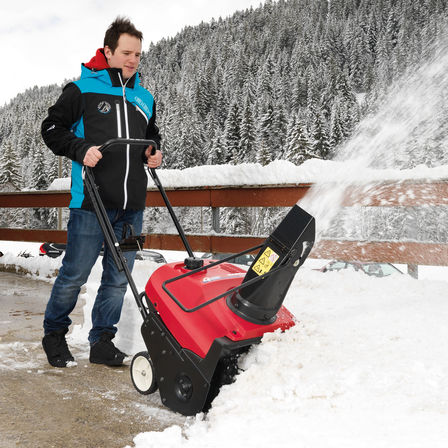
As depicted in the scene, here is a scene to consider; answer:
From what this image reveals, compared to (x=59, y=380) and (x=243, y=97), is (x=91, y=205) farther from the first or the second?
(x=243, y=97)

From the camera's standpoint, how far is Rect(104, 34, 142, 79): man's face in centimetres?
247

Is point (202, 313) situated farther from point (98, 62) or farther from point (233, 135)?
point (233, 135)

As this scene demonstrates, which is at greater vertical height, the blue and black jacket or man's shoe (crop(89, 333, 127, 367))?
the blue and black jacket

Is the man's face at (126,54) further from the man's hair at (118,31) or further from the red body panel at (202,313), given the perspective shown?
the red body panel at (202,313)

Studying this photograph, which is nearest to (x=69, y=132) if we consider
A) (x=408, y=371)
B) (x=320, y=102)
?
(x=408, y=371)

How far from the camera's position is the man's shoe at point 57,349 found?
8.16 feet

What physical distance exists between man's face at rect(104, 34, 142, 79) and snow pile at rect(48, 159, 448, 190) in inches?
64.8

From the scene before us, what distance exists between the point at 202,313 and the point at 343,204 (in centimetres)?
211

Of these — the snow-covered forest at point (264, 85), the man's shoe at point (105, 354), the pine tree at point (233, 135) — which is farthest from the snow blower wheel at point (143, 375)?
the pine tree at point (233, 135)

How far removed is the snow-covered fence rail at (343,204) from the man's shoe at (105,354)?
1880 mm

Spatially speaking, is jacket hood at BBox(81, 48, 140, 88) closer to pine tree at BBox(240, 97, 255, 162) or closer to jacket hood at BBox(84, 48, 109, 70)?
jacket hood at BBox(84, 48, 109, 70)

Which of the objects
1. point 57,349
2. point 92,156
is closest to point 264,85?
point 92,156

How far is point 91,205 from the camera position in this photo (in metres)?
2.46

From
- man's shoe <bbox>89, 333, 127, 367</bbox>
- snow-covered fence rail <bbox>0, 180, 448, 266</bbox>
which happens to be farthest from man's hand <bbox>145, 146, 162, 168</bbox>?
snow-covered fence rail <bbox>0, 180, 448, 266</bbox>
